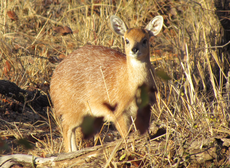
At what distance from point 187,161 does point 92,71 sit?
209 centimetres

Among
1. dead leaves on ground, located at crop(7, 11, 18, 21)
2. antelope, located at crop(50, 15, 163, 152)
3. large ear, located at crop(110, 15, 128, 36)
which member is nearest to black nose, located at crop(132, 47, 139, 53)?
antelope, located at crop(50, 15, 163, 152)

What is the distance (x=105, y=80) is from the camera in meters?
4.38

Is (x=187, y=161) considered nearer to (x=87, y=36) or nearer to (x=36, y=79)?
(x=36, y=79)

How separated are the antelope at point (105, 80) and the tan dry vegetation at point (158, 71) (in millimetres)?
348

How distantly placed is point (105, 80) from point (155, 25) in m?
1.06

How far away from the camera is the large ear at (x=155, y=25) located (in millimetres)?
4270

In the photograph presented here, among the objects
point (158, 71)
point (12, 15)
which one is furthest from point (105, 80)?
point (12, 15)

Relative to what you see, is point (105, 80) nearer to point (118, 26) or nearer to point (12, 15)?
point (118, 26)

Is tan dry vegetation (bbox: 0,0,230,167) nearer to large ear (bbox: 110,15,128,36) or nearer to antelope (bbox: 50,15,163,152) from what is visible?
antelope (bbox: 50,15,163,152)

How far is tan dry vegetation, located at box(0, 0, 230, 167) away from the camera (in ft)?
10.2

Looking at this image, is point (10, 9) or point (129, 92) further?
point (10, 9)

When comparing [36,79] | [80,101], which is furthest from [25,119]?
[80,101]

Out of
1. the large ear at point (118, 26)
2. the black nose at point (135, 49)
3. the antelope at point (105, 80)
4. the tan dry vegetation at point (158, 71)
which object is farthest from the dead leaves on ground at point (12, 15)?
the black nose at point (135, 49)

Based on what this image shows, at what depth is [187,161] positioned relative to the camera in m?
2.99
